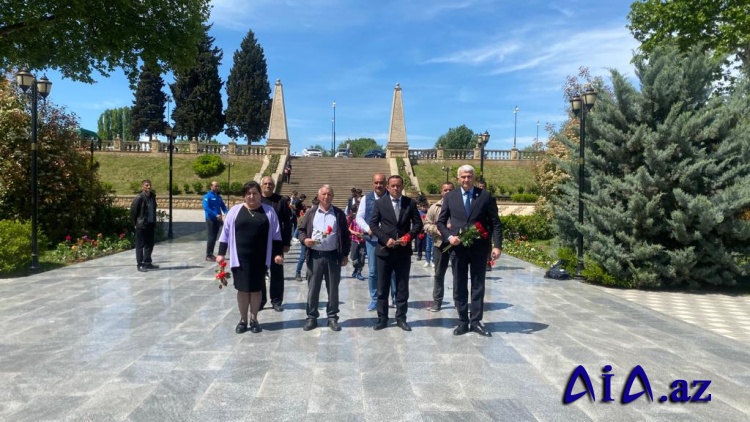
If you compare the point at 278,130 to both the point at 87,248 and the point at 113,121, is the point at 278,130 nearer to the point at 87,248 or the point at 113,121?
the point at 87,248

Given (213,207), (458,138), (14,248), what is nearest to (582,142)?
(213,207)

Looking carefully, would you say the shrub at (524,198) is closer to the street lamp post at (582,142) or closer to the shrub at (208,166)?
the shrub at (208,166)

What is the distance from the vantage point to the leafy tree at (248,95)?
63.5 m

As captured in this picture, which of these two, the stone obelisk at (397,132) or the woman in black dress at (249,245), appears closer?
the woman in black dress at (249,245)

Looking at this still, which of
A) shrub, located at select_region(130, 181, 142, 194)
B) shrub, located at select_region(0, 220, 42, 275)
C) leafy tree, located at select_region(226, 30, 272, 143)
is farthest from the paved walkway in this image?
leafy tree, located at select_region(226, 30, 272, 143)

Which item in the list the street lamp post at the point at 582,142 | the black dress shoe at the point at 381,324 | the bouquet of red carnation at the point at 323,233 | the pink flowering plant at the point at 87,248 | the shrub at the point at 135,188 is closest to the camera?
the bouquet of red carnation at the point at 323,233

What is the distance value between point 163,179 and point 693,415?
4021 centimetres

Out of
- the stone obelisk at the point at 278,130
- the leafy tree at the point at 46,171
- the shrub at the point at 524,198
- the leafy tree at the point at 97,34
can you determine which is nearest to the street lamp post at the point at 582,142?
the leafy tree at the point at 97,34

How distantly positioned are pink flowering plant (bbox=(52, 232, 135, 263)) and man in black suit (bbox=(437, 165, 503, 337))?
1078cm

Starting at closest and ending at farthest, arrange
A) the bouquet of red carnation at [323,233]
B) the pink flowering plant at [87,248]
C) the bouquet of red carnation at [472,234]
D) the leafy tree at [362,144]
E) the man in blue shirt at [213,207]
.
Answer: the bouquet of red carnation at [472,234], the bouquet of red carnation at [323,233], the man in blue shirt at [213,207], the pink flowering plant at [87,248], the leafy tree at [362,144]

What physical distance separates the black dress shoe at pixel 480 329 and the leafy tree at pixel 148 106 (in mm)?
64311

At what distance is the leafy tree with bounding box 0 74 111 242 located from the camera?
49.2 feet

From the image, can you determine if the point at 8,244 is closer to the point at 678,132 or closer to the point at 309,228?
the point at 309,228

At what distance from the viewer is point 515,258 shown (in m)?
15.5
